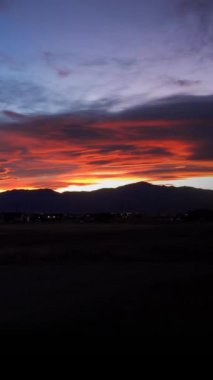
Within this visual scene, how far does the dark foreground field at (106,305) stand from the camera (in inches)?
408

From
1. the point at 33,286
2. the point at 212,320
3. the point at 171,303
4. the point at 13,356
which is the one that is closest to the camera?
the point at 13,356

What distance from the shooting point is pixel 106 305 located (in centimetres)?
1545

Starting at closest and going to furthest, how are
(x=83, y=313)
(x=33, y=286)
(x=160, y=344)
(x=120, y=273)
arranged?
1. (x=160, y=344)
2. (x=83, y=313)
3. (x=33, y=286)
4. (x=120, y=273)

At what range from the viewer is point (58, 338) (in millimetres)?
10930

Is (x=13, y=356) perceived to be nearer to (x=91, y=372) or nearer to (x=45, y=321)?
(x=91, y=372)

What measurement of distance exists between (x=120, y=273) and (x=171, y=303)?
776 cm

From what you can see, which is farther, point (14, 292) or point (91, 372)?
point (14, 292)

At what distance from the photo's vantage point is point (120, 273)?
23062mm

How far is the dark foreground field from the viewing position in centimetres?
1035

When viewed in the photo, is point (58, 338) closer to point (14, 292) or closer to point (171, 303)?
point (171, 303)

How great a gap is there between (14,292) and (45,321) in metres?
5.40

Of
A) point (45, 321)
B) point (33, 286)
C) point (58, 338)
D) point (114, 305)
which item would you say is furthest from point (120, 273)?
point (58, 338)

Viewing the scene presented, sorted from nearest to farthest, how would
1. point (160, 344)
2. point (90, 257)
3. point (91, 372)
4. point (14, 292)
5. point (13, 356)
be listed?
point (91, 372), point (13, 356), point (160, 344), point (14, 292), point (90, 257)

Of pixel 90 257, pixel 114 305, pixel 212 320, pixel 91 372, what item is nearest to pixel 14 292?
pixel 114 305
